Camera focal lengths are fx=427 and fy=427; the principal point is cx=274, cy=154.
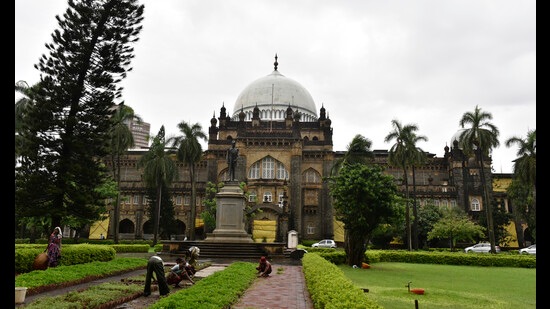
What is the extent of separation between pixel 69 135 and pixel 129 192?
3544cm

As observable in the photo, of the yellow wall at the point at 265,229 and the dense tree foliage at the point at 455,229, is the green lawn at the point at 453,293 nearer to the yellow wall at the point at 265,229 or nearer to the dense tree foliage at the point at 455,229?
the dense tree foliage at the point at 455,229

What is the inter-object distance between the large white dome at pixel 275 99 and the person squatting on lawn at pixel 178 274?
49.8m

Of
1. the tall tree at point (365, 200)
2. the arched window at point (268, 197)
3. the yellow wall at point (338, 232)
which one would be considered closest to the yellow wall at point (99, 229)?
the arched window at point (268, 197)

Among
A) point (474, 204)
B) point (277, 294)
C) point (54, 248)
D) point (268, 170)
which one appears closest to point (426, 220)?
point (474, 204)


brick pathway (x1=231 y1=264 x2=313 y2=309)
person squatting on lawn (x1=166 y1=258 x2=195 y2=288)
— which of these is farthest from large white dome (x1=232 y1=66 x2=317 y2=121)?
person squatting on lawn (x1=166 y1=258 x2=195 y2=288)

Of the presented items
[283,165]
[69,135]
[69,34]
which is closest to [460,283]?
[69,135]

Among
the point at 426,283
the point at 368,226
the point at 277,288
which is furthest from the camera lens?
the point at 368,226

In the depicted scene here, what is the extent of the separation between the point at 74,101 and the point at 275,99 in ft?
144

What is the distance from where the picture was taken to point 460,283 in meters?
15.8

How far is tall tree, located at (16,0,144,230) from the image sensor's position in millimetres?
20328

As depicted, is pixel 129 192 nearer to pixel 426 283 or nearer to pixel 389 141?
pixel 389 141

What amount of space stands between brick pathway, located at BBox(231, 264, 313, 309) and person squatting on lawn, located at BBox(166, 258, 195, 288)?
182cm

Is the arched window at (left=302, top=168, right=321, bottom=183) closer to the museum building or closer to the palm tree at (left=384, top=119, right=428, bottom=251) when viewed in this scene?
the museum building

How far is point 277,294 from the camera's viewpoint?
1072 cm
